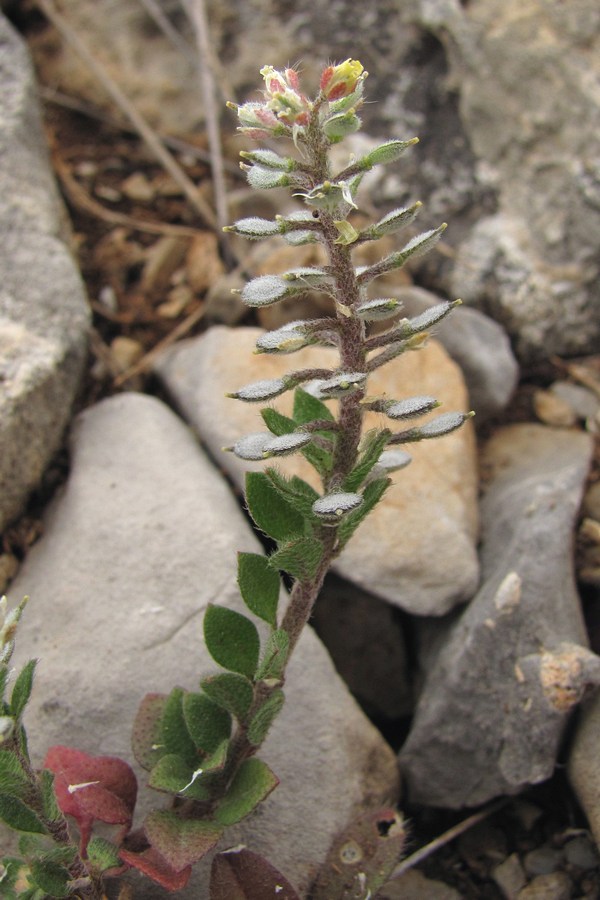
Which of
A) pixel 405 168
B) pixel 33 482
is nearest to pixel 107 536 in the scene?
pixel 33 482

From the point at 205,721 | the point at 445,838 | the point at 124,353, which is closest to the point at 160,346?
the point at 124,353

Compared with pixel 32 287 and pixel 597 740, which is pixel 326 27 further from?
pixel 597 740

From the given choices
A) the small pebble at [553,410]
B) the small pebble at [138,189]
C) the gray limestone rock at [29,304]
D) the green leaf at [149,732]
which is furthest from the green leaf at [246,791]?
the small pebble at [138,189]

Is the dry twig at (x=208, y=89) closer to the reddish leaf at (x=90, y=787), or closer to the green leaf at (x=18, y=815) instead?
the reddish leaf at (x=90, y=787)

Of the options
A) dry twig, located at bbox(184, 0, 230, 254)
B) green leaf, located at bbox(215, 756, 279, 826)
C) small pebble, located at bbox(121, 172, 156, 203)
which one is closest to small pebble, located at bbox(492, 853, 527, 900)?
green leaf, located at bbox(215, 756, 279, 826)

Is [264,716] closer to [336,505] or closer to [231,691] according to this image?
[231,691]

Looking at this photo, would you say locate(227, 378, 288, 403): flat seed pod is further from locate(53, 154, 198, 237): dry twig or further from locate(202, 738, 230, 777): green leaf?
locate(53, 154, 198, 237): dry twig
